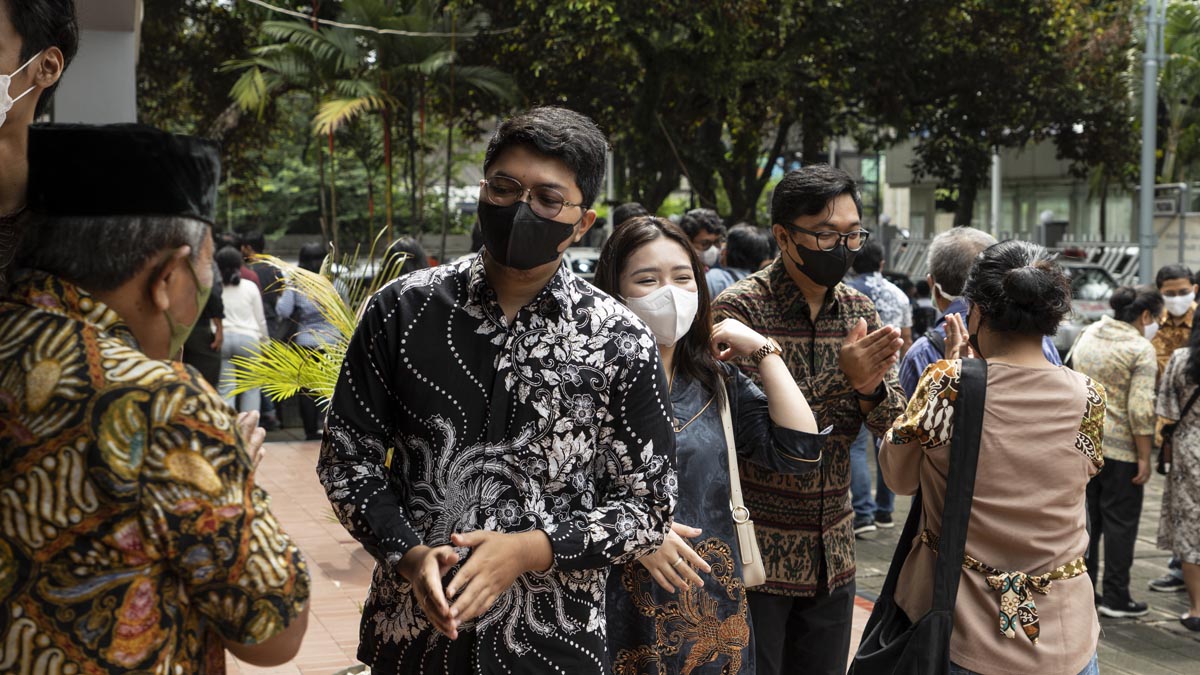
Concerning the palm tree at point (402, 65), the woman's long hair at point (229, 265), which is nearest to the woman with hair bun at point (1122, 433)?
the woman's long hair at point (229, 265)

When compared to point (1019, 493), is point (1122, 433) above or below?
below

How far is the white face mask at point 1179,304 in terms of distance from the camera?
920 centimetres

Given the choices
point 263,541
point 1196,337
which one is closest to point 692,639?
point 263,541

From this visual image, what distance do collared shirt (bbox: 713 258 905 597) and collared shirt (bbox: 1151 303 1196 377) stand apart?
625 cm

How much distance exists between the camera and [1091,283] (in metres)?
19.2

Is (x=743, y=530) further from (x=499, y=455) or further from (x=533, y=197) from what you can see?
(x=533, y=197)

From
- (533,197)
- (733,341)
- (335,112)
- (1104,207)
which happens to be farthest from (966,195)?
(533,197)

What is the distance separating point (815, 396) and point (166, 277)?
2.27 metres

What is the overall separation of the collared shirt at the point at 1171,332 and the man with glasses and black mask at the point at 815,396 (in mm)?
6279

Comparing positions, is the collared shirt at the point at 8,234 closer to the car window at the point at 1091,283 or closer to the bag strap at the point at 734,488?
the bag strap at the point at 734,488

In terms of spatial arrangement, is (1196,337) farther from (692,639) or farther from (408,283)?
(408,283)

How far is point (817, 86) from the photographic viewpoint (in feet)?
57.5

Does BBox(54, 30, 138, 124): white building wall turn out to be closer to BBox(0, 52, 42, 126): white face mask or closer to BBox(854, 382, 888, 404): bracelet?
Result: BBox(0, 52, 42, 126): white face mask

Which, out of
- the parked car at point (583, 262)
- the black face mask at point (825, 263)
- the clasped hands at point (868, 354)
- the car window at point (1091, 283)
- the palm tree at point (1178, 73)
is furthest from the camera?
the palm tree at point (1178, 73)
